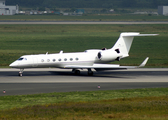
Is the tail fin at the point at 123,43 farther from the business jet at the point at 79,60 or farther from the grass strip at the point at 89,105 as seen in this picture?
the grass strip at the point at 89,105

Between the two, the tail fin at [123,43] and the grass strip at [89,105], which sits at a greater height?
the tail fin at [123,43]

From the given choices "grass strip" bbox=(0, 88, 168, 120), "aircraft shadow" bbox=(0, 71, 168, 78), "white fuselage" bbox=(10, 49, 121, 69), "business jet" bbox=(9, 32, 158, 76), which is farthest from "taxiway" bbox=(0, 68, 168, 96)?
"grass strip" bbox=(0, 88, 168, 120)

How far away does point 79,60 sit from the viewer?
39.5m

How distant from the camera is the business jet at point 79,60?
3756cm

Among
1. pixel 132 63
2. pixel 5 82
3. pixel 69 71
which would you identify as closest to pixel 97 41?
pixel 132 63

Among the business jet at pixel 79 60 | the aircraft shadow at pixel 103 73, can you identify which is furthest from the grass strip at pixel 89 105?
the business jet at pixel 79 60

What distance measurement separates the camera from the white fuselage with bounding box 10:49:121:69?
37.5 metres

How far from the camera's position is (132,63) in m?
49.3

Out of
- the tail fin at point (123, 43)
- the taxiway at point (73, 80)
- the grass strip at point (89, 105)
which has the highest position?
the tail fin at point (123, 43)

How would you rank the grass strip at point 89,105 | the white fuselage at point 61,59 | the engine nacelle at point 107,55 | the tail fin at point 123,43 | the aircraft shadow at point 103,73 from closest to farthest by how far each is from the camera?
the grass strip at point 89,105
the white fuselage at point 61,59
the aircraft shadow at point 103,73
the engine nacelle at point 107,55
the tail fin at point 123,43

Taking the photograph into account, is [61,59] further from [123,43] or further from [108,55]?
[123,43]

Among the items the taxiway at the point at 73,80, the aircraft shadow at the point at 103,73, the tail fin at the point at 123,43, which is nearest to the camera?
the taxiway at the point at 73,80

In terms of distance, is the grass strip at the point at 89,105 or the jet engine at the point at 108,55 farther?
the jet engine at the point at 108,55

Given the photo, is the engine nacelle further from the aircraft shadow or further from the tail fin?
the aircraft shadow
